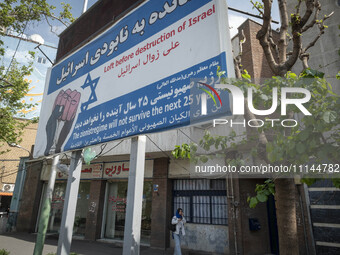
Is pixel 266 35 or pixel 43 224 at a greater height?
pixel 266 35

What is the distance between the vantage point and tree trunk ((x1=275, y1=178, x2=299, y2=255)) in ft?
10.4

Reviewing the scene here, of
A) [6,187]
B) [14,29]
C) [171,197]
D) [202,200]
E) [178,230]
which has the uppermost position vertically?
[14,29]

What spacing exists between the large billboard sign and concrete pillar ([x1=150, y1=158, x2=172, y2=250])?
22.5 feet

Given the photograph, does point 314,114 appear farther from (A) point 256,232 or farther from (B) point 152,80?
(A) point 256,232

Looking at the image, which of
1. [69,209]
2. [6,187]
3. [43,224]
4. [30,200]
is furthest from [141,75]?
[6,187]

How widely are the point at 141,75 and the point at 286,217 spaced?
11.0ft

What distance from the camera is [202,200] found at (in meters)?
11.5

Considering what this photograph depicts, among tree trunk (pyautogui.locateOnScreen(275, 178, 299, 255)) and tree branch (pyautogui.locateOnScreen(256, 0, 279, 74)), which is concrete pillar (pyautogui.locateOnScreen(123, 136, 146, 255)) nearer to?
tree trunk (pyautogui.locateOnScreen(275, 178, 299, 255))

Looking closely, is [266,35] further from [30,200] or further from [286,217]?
[30,200]

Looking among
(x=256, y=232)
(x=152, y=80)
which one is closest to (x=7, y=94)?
(x=152, y=80)

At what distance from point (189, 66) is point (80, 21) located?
16.8 feet

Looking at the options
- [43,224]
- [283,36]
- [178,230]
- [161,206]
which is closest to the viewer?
[283,36]

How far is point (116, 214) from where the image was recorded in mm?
14297

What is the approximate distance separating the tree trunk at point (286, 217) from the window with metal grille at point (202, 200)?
25.4 feet
